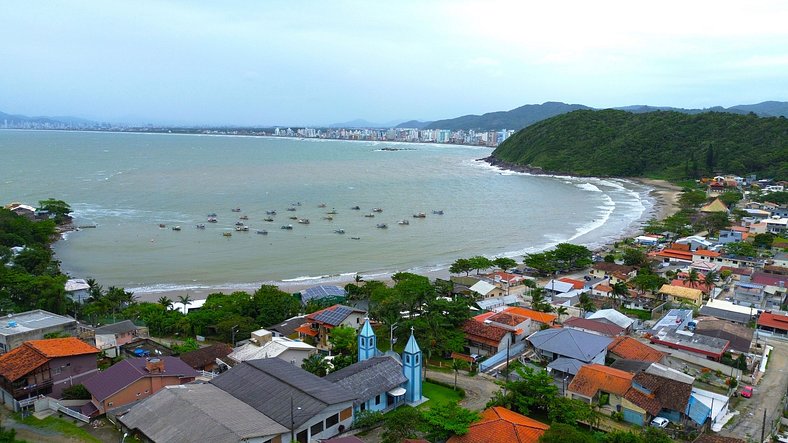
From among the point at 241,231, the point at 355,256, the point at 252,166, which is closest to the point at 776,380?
the point at 355,256

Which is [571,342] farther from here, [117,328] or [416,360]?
[117,328]

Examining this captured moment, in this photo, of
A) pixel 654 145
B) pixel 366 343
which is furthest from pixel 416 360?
pixel 654 145

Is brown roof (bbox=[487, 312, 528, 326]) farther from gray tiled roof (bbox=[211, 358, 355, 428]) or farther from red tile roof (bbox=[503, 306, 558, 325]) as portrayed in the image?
gray tiled roof (bbox=[211, 358, 355, 428])

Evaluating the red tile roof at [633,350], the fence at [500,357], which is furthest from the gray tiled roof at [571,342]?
the fence at [500,357]

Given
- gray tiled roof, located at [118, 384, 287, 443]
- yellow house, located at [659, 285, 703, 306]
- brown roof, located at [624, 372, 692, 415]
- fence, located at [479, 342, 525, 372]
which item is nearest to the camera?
gray tiled roof, located at [118, 384, 287, 443]

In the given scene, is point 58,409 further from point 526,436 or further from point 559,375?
point 559,375

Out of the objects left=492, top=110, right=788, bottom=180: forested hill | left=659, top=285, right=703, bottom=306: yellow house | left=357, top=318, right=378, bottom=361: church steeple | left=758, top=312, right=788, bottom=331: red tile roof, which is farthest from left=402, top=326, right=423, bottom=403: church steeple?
left=492, top=110, right=788, bottom=180: forested hill
